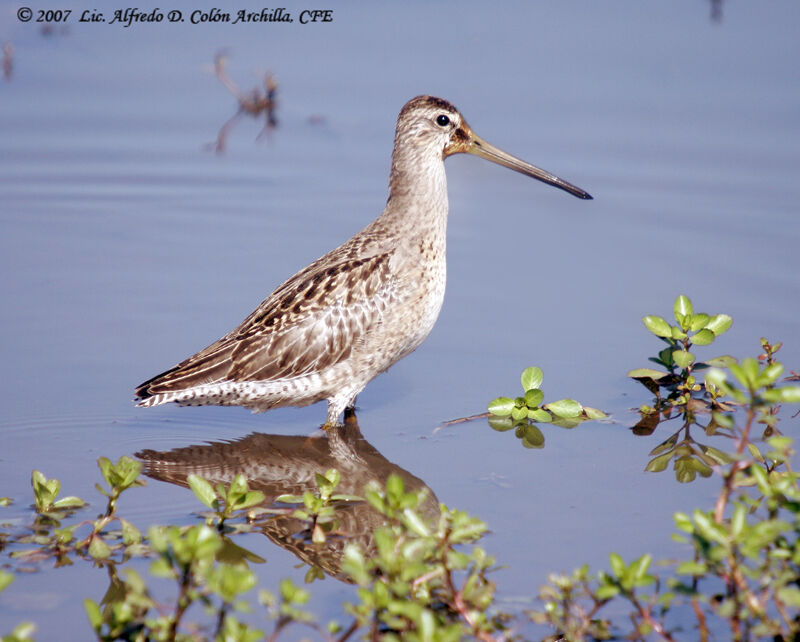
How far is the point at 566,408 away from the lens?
18.0 ft

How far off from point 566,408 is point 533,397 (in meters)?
0.16

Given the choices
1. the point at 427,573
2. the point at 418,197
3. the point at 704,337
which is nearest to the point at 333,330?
the point at 418,197

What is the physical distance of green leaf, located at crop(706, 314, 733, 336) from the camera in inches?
218

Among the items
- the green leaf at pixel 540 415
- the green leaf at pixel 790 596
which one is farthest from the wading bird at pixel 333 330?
the green leaf at pixel 790 596

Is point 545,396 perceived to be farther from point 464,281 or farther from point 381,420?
point 464,281

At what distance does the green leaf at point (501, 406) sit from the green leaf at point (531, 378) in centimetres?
10

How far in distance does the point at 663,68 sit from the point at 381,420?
16.9 feet

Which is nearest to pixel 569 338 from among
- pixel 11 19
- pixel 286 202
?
pixel 286 202

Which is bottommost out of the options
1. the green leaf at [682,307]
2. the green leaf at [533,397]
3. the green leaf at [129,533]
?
the green leaf at [129,533]

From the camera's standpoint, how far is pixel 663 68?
9719 mm

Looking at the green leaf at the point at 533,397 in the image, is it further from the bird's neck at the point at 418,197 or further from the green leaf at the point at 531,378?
the bird's neck at the point at 418,197

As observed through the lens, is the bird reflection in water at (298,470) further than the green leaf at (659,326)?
No

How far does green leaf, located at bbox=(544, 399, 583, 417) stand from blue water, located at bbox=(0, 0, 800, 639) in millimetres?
123

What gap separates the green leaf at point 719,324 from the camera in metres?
5.53
